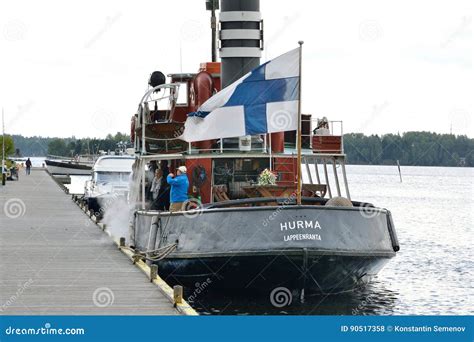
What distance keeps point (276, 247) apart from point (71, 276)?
3761mm

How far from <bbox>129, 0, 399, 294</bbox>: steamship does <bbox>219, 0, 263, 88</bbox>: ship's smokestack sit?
0.07 ft

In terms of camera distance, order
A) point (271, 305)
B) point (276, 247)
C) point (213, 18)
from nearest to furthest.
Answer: point (276, 247) < point (271, 305) < point (213, 18)

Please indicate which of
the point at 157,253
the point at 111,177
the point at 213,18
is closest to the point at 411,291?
the point at 157,253

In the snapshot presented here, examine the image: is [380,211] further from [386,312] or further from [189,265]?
[189,265]

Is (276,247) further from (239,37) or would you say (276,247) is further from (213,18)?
(213,18)

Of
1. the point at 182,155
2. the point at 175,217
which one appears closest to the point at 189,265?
the point at 175,217

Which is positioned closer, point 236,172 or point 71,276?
point 71,276

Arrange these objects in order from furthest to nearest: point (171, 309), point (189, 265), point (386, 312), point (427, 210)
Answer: point (427, 210), point (386, 312), point (189, 265), point (171, 309)

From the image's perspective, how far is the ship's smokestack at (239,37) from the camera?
2097cm

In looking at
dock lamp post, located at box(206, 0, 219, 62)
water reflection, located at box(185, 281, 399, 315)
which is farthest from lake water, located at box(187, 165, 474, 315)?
dock lamp post, located at box(206, 0, 219, 62)

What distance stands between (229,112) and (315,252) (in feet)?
9.88

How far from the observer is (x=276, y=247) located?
56.9ft

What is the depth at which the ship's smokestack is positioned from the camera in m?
21.0
